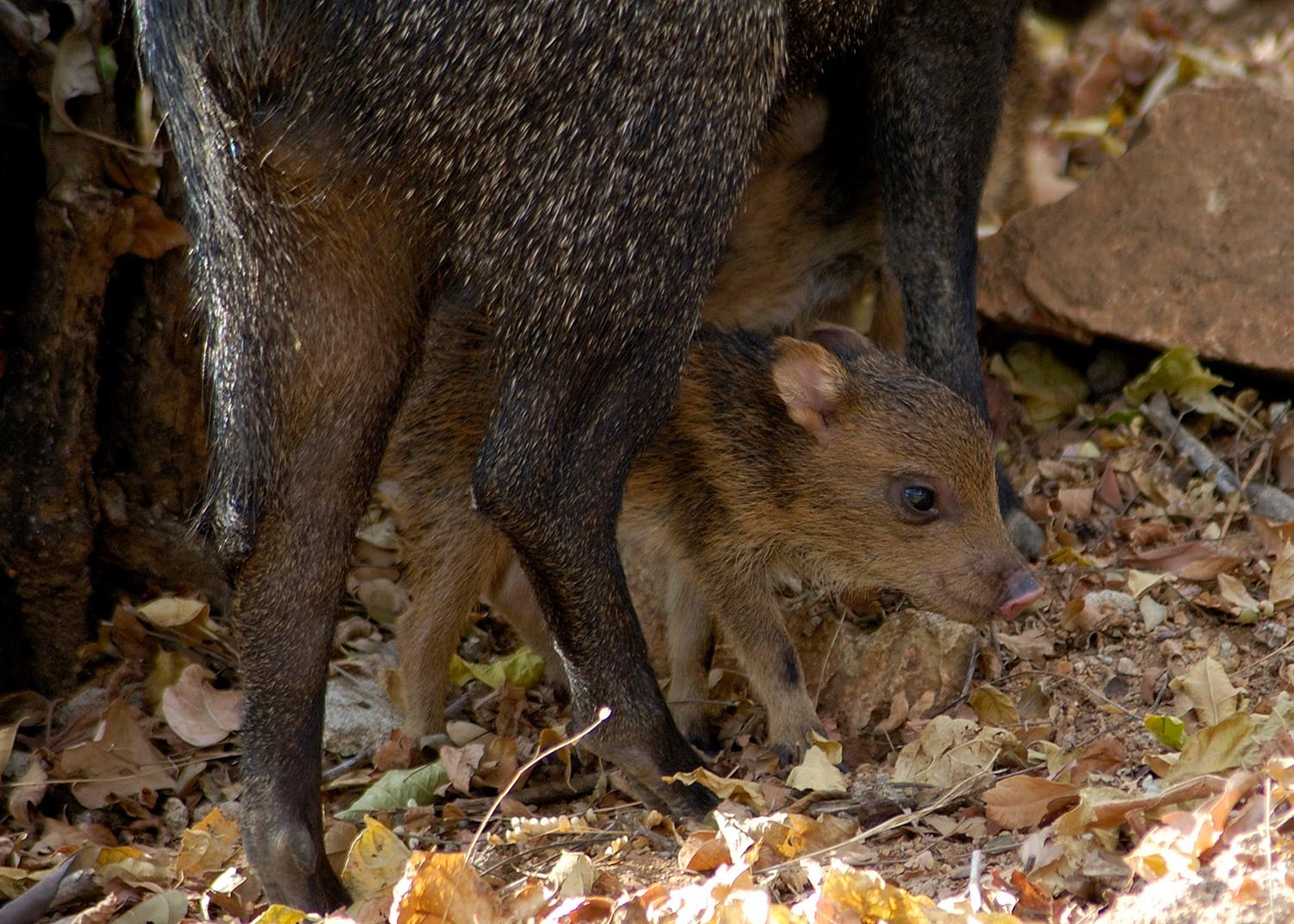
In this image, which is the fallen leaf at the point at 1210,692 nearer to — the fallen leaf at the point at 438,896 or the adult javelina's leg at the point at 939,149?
the adult javelina's leg at the point at 939,149

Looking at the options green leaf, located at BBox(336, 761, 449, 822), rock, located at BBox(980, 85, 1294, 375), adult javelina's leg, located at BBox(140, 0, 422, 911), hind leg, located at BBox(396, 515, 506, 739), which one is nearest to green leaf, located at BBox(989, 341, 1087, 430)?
rock, located at BBox(980, 85, 1294, 375)

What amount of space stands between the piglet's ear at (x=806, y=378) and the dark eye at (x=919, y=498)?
0.30m

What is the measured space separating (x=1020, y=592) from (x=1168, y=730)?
1.98 feet

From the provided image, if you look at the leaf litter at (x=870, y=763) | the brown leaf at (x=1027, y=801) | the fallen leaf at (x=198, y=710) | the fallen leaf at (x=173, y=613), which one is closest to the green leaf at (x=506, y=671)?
the leaf litter at (x=870, y=763)

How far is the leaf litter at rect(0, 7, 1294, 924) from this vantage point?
2773 mm

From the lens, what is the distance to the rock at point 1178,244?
16.6ft

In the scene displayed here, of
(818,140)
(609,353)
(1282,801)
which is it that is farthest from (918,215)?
(1282,801)

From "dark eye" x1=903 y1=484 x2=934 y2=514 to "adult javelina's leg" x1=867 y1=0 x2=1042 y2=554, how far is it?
1.43 feet

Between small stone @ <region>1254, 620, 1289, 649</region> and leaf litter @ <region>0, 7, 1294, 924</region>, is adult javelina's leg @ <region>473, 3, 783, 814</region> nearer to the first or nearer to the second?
leaf litter @ <region>0, 7, 1294, 924</region>

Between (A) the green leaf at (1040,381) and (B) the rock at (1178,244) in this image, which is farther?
(A) the green leaf at (1040,381)

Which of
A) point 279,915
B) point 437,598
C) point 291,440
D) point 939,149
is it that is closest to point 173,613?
point 437,598

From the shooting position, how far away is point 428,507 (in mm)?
4199

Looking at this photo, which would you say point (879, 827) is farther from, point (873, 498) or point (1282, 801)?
point (873, 498)

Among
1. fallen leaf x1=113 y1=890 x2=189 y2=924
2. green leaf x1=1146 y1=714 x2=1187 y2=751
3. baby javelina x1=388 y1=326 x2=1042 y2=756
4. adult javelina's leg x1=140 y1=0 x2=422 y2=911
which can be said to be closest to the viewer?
adult javelina's leg x1=140 y1=0 x2=422 y2=911
